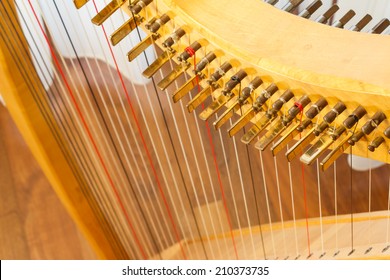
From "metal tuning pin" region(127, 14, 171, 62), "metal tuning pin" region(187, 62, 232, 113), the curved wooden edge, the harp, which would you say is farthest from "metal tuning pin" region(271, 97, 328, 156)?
the curved wooden edge

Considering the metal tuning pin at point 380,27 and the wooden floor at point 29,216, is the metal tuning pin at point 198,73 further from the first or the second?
the wooden floor at point 29,216

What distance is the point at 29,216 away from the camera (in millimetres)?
2369

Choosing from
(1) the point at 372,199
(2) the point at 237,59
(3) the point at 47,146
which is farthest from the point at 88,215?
(2) the point at 237,59

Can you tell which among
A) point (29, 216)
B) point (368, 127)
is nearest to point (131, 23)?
point (368, 127)

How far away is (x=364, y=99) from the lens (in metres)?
0.83

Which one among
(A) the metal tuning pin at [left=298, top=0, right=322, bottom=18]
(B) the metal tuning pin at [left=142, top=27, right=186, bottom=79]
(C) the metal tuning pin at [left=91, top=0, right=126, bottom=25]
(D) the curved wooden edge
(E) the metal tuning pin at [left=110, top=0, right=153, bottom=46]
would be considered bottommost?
(D) the curved wooden edge

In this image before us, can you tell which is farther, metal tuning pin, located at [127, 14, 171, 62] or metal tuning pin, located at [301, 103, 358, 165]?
metal tuning pin, located at [127, 14, 171, 62]

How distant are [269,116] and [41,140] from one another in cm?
81

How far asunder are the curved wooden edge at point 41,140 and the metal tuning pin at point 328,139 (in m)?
0.73

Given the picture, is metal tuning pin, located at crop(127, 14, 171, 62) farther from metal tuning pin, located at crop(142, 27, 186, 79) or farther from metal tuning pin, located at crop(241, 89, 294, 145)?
metal tuning pin, located at crop(241, 89, 294, 145)

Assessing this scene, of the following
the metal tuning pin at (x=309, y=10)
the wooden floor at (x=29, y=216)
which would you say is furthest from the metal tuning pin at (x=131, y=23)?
the wooden floor at (x=29, y=216)

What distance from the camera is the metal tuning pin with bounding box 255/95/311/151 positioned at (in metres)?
0.89

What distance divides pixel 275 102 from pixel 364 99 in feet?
0.40

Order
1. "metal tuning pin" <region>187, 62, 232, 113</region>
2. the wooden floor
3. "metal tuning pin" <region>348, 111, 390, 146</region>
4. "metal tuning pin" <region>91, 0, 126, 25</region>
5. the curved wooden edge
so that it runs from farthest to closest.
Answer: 1. the wooden floor
2. the curved wooden edge
3. "metal tuning pin" <region>91, 0, 126, 25</region>
4. "metal tuning pin" <region>187, 62, 232, 113</region>
5. "metal tuning pin" <region>348, 111, 390, 146</region>
